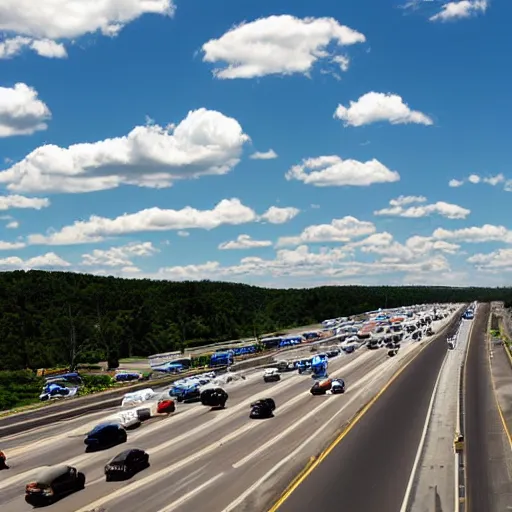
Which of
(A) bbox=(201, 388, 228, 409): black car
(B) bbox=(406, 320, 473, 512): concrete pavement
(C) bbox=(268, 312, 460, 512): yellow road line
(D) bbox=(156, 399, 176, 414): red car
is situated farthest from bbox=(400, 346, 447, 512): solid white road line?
(D) bbox=(156, 399, 176, 414): red car

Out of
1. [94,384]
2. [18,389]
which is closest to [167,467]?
[94,384]

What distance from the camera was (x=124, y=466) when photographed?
44.7 metres

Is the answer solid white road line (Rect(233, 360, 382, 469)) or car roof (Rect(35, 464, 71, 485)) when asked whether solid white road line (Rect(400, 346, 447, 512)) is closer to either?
solid white road line (Rect(233, 360, 382, 469))

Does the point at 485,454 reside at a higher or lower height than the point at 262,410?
lower

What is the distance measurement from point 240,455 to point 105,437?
12700mm

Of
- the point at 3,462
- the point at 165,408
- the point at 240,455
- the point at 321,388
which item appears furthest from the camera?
the point at 321,388

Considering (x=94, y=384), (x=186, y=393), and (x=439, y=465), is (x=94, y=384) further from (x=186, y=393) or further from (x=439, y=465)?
(x=439, y=465)

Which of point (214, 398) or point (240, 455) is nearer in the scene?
point (240, 455)

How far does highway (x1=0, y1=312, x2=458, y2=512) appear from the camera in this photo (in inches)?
1551

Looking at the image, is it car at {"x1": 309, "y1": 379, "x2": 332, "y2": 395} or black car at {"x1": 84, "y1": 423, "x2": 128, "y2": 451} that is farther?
car at {"x1": 309, "y1": 379, "x2": 332, "y2": 395}

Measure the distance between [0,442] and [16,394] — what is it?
31583 mm

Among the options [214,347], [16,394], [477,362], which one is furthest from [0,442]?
[214,347]

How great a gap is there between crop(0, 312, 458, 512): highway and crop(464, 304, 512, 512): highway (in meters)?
4.67

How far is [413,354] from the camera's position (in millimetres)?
134875
